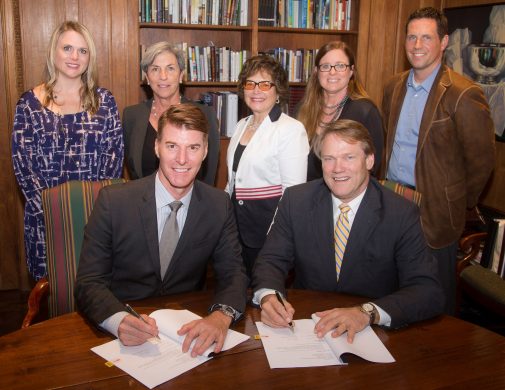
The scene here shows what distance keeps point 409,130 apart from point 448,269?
0.80m

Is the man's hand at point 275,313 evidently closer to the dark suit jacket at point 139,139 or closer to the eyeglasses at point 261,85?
the eyeglasses at point 261,85

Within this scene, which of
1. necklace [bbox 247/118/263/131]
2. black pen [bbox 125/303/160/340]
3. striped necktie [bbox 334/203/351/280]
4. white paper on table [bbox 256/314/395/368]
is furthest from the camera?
necklace [bbox 247/118/263/131]

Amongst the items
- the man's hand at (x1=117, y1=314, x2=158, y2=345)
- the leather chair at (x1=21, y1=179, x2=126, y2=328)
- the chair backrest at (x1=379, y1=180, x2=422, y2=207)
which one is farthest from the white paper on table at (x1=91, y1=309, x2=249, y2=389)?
the chair backrest at (x1=379, y1=180, x2=422, y2=207)

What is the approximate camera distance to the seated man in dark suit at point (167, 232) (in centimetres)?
194

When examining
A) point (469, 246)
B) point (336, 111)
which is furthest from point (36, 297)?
point (469, 246)

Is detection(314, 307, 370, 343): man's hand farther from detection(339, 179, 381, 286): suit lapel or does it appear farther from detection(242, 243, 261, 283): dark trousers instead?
detection(242, 243, 261, 283): dark trousers

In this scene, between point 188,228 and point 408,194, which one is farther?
point 408,194

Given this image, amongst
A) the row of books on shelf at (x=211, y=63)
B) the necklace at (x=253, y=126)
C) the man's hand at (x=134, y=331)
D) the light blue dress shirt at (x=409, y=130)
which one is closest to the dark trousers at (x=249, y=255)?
the necklace at (x=253, y=126)

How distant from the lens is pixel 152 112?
10.0ft

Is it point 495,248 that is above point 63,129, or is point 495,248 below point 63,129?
below

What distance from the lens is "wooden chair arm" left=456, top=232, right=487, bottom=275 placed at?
2.94 m

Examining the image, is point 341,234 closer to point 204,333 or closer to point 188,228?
point 188,228

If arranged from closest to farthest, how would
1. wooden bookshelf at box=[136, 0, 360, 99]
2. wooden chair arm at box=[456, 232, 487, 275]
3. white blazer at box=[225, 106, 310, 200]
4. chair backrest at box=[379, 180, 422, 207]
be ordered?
chair backrest at box=[379, 180, 422, 207] → white blazer at box=[225, 106, 310, 200] → wooden chair arm at box=[456, 232, 487, 275] → wooden bookshelf at box=[136, 0, 360, 99]

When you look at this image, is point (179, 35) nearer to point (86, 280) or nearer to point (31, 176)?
point (31, 176)
